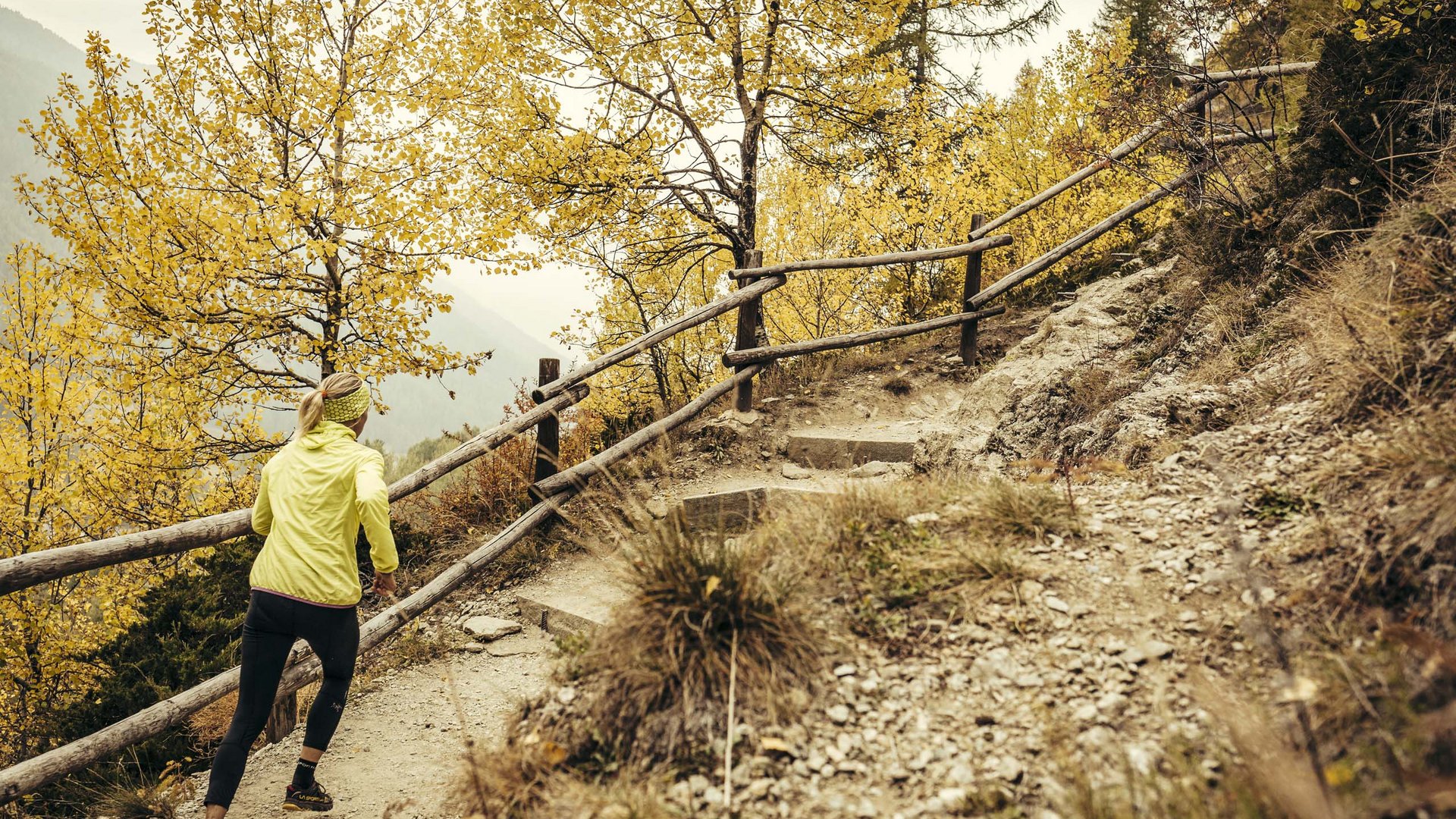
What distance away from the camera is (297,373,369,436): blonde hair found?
3.06 metres

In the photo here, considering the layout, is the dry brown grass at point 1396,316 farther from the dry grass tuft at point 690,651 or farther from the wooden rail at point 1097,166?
the wooden rail at point 1097,166

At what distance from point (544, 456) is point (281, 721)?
2061 mm

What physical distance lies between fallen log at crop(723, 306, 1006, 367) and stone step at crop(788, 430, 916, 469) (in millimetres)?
778

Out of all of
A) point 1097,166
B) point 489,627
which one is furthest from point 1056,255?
point 489,627

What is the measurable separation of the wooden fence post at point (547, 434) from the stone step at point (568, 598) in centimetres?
71

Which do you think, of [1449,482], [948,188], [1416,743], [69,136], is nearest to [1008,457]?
[1449,482]

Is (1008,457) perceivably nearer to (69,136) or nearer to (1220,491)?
(1220,491)

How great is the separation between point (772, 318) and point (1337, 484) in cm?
824

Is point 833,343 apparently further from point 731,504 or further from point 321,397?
point 321,397

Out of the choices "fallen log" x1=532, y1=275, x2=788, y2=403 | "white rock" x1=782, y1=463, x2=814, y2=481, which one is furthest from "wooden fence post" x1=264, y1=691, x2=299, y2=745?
"white rock" x1=782, y1=463, x2=814, y2=481

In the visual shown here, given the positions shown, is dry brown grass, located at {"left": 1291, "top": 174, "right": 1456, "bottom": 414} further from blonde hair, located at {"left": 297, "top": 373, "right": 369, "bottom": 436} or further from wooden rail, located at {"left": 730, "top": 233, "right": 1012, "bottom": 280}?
blonde hair, located at {"left": 297, "top": 373, "right": 369, "bottom": 436}

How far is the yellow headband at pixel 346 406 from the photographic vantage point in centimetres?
315

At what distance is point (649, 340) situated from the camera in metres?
5.37

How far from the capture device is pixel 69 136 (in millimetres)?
6500
